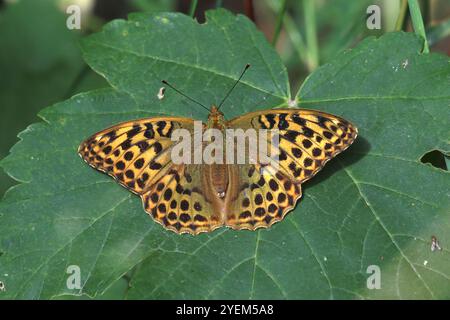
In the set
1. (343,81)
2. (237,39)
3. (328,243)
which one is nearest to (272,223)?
(328,243)

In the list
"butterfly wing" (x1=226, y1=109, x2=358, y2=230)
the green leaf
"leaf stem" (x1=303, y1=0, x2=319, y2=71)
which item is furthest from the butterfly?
the green leaf

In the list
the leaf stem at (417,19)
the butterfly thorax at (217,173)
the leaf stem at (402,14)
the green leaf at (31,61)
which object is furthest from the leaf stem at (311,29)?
the green leaf at (31,61)

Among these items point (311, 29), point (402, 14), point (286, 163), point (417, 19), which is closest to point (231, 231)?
point (286, 163)

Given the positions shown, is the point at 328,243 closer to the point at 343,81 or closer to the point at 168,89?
the point at 343,81

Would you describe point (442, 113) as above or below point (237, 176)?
above

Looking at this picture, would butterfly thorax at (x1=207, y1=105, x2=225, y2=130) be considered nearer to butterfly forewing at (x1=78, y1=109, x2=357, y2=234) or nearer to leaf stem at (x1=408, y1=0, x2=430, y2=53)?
butterfly forewing at (x1=78, y1=109, x2=357, y2=234)

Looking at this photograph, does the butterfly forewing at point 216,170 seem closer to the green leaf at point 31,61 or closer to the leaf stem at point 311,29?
the leaf stem at point 311,29
